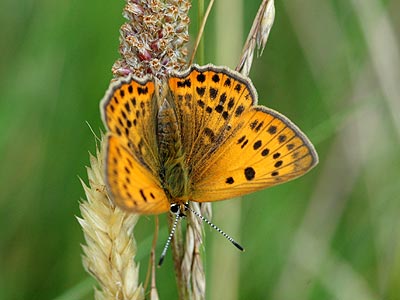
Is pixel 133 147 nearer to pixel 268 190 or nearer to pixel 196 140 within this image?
pixel 196 140

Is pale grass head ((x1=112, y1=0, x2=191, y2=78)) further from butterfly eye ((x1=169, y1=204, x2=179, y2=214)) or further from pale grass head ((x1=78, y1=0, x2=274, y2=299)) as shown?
butterfly eye ((x1=169, y1=204, x2=179, y2=214))

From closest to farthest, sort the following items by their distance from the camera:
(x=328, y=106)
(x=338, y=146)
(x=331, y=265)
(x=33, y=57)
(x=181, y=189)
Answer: (x=181, y=189) < (x=331, y=265) < (x=33, y=57) < (x=328, y=106) < (x=338, y=146)

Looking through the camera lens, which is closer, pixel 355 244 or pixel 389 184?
pixel 355 244

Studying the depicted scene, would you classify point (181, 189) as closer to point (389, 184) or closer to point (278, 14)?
point (389, 184)

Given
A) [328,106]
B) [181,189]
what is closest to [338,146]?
[328,106]

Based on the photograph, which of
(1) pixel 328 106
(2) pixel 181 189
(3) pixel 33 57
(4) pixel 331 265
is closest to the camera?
(2) pixel 181 189
